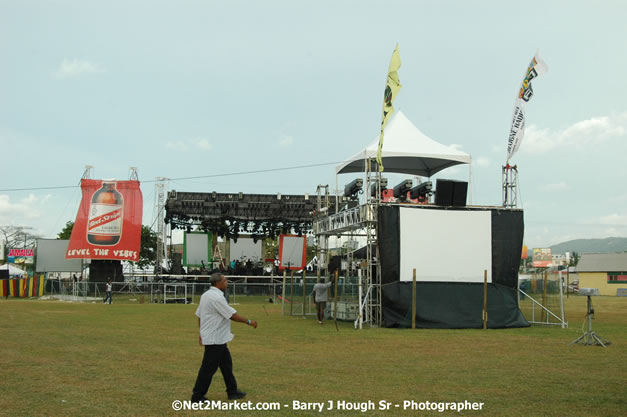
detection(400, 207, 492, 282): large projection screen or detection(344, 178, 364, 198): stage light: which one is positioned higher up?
detection(344, 178, 364, 198): stage light

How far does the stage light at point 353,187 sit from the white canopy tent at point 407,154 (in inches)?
22.4

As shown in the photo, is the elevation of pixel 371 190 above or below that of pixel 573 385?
above

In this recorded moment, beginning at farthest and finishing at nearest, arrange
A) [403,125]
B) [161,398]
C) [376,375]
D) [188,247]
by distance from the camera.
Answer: [188,247] < [403,125] < [376,375] < [161,398]

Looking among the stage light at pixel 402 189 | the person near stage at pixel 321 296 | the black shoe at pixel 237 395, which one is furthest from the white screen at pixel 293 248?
the black shoe at pixel 237 395

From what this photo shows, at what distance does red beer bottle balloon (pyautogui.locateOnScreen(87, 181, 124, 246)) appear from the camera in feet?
132

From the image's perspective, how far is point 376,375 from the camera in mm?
9602

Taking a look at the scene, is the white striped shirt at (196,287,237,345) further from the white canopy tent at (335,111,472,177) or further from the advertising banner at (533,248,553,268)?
the advertising banner at (533,248,553,268)

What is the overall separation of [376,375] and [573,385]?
107 inches

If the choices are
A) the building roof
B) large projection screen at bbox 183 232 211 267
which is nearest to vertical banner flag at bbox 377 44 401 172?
large projection screen at bbox 183 232 211 267

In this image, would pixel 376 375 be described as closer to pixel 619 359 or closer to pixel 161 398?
pixel 161 398

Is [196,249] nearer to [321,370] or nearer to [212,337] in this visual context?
[321,370]

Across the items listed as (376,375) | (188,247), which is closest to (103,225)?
(188,247)

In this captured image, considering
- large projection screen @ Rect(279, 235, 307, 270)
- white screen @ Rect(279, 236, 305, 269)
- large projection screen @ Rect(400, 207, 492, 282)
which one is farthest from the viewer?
white screen @ Rect(279, 236, 305, 269)

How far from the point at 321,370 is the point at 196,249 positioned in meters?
35.3
